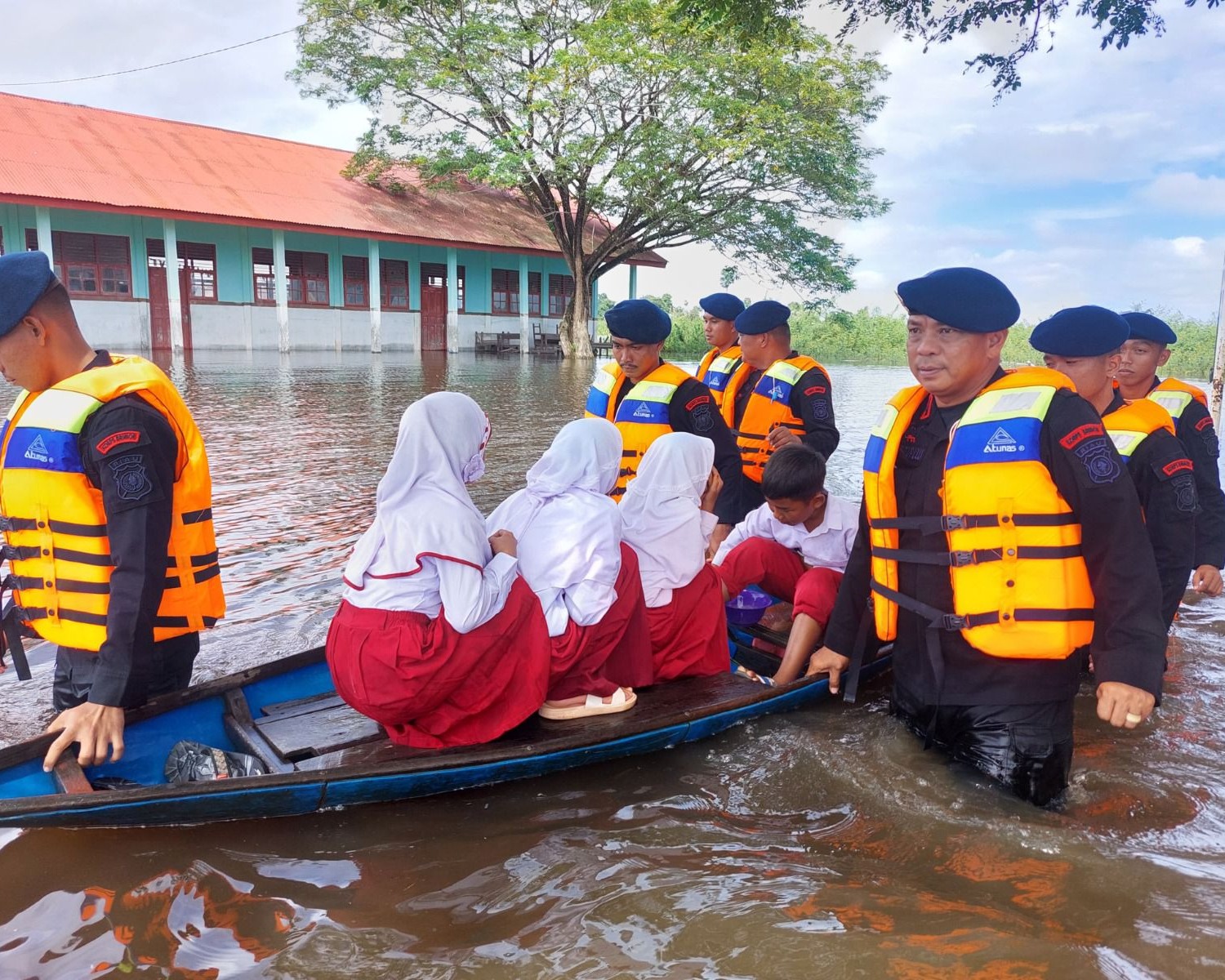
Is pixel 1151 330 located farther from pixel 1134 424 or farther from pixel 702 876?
Answer: pixel 702 876

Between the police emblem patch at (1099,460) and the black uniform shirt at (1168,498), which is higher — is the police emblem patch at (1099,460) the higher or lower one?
the higher one

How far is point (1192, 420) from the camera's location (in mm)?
4402

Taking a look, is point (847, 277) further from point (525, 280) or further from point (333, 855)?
point (333, 855)

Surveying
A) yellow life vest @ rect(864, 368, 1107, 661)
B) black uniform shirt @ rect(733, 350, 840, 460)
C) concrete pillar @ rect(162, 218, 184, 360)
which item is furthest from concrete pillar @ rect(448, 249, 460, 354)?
yellow life vest @ rect(864, 368, 1107, 661)

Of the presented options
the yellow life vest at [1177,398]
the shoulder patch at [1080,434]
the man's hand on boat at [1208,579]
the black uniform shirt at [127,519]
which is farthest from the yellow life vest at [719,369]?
the black uniform shirt at [127,519]

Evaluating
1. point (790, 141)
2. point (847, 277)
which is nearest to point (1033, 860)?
point (790, 141)

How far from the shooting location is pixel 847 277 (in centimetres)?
2605

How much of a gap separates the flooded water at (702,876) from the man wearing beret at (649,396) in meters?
1.75

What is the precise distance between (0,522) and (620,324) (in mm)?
3158

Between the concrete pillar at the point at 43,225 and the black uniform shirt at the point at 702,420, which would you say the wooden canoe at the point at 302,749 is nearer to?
the black uniform shirt at the point at 702,420

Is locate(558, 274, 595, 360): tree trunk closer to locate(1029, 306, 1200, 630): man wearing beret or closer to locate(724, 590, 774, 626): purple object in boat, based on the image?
locate(724, 590, 774, 626): purple object in boat

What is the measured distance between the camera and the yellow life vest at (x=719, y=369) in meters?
6.45

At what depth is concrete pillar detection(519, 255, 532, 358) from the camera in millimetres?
27156

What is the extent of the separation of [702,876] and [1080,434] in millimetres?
1836
